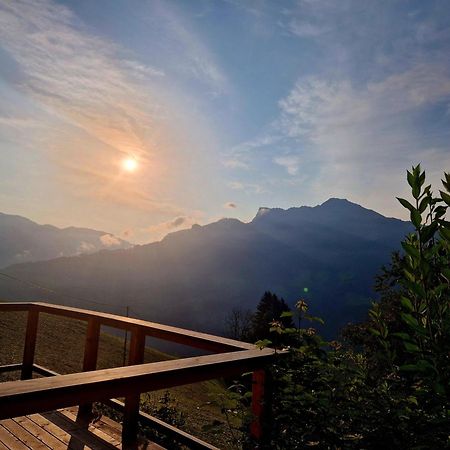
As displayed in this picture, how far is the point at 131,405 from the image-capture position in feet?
10.5

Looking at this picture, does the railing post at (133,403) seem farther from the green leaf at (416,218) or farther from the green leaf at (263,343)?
the green leaf at (416,218)

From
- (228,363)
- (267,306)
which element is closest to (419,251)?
(228,363)

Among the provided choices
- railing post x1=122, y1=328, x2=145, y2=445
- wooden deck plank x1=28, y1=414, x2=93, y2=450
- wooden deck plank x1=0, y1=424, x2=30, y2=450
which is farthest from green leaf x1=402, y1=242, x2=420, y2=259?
wooden deck plank x1=0, y1=424, x2=30, y2=450

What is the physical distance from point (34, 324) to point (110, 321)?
1863 millimetres

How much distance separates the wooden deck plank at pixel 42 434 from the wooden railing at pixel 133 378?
0.41 m

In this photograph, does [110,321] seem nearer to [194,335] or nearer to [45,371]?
[194,335]

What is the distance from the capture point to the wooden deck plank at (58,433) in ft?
10.4

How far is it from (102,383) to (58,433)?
2.41m

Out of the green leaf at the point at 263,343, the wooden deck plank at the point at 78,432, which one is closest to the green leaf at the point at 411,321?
the green leaf at the point at 263,343

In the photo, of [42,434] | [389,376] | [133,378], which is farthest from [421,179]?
[42,434]

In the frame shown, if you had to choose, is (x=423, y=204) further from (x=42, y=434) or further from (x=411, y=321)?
(x=42, y=434)

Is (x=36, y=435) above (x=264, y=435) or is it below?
below

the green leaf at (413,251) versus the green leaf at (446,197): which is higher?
the green leaf at (446,197)

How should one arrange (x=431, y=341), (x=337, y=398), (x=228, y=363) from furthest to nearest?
(x=228, y=363), (x=337, y=398), (x=431, y=341)
